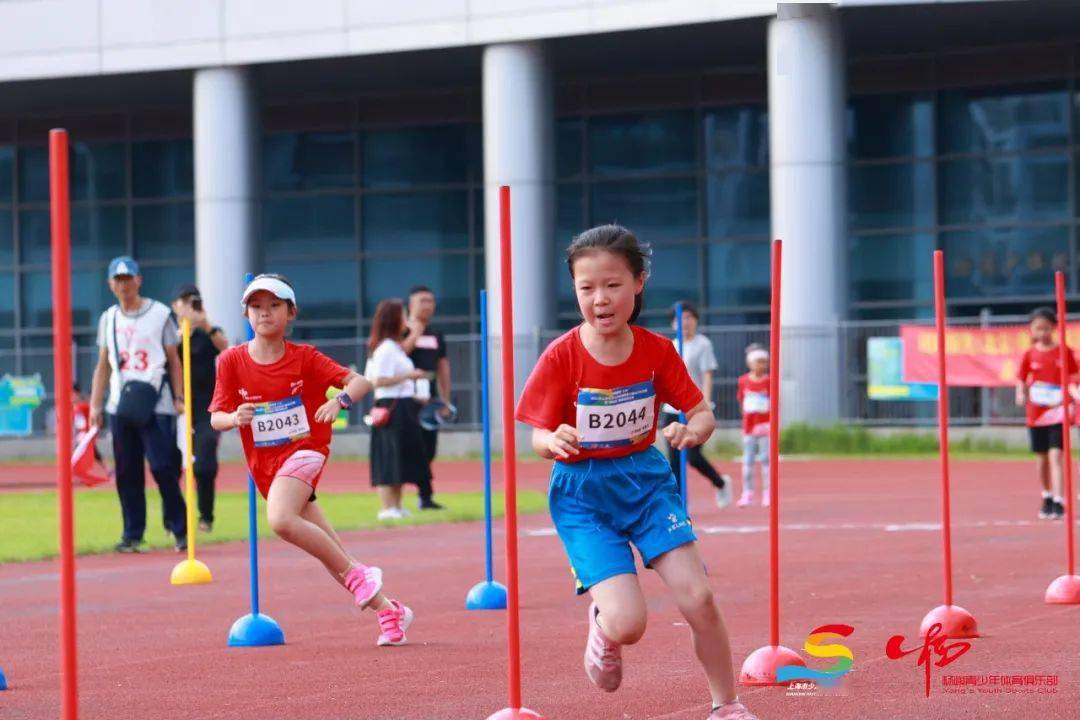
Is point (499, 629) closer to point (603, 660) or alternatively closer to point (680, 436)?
point (603, 660)

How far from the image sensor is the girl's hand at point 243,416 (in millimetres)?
9359

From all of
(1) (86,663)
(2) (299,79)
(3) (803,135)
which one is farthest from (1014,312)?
(1) (86,663)

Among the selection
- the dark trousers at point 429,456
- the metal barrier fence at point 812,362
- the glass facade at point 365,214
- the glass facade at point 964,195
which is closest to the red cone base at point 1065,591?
the dark trousers at point 429,456

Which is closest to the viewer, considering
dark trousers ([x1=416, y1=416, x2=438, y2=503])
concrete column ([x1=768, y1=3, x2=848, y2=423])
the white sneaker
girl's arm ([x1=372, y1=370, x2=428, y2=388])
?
girl's arm ([x1=372, y1=370, x2=428, y2=388])

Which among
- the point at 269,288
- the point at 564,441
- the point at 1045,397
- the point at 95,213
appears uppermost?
the point at 95,213

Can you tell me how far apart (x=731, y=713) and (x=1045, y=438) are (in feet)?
36.8

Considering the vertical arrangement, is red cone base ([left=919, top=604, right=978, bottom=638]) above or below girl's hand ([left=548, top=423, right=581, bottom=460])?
below

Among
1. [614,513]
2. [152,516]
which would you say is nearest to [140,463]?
[152,516]

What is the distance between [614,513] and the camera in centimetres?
671

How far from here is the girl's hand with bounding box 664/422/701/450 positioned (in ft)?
20.9

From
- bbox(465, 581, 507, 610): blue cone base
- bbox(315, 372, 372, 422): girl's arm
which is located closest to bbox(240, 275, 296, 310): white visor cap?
bbox(315, 372, 372, 422): girl's arm

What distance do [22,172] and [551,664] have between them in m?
38.4

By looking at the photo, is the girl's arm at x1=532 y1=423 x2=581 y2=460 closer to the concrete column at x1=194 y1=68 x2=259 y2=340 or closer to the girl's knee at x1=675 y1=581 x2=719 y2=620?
the girl's knee at x1=675 y1=581 x2=719 y2=620

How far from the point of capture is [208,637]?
32.8 feet
